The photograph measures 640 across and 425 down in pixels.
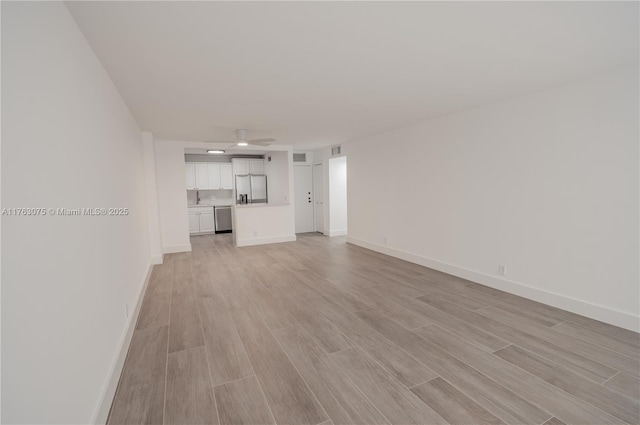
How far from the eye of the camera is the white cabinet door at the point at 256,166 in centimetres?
934

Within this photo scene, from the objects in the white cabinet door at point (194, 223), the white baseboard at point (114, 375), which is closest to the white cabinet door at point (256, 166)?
the white cabinet door at point (194, 223)

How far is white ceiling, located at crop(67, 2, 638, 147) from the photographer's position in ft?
5.71

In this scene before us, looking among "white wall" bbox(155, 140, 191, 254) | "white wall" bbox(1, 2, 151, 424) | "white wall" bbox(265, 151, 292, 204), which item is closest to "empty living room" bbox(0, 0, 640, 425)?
"white wall" bbox(1, 2, 151, 424)

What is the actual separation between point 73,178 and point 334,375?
6.92ft

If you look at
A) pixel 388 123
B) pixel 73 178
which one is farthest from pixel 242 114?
pixel 73 178

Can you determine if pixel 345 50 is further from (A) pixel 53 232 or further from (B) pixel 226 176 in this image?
(B) pixel 226 176

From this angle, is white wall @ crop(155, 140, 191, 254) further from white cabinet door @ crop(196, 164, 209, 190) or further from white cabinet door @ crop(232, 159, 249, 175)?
white cabinet door @ crop(232, 159, 249, 175)

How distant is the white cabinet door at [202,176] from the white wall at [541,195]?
6.20 metres

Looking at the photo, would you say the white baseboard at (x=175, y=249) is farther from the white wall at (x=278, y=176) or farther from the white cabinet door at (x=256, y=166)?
the white cabinet door at (x=256, y=166)

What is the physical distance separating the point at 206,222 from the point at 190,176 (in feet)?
4.78

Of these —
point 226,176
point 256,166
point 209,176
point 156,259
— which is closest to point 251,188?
point 256,166

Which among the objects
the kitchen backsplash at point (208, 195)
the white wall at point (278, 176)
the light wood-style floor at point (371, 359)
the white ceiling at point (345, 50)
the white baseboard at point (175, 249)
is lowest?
the light wood-style floor at point (371, 359)

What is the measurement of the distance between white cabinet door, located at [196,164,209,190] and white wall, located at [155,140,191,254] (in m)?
2.60

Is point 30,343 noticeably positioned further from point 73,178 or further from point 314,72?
point 314,72
